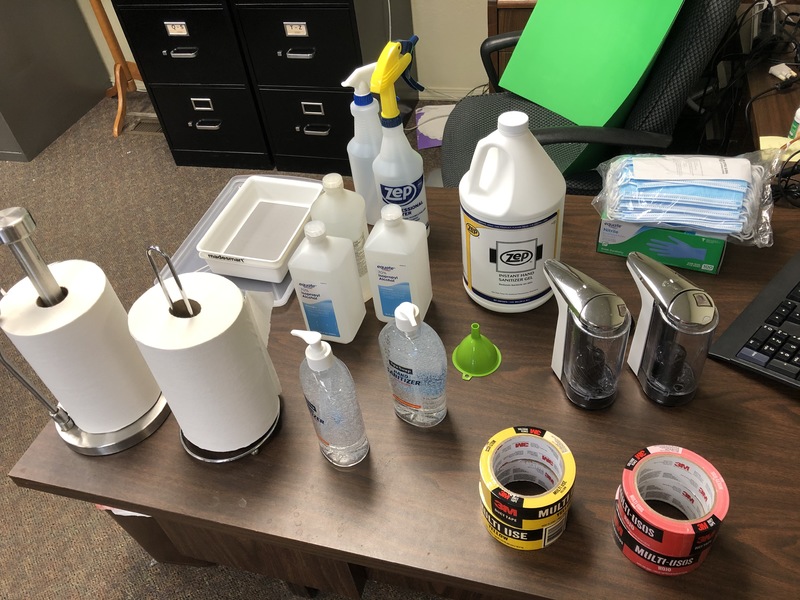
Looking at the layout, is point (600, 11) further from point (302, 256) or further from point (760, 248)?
point (302, 256)

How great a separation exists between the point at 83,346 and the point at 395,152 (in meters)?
0.49

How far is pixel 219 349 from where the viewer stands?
0.69 metres

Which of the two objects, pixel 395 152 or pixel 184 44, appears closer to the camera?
pixel 395 152

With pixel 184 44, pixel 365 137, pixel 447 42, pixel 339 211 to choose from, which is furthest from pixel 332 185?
pixel 447 42

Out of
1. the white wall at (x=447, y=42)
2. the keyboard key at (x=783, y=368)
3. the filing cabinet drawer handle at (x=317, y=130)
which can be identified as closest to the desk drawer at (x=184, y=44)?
the filing cabinet drawer handle at (x=317, y=130)

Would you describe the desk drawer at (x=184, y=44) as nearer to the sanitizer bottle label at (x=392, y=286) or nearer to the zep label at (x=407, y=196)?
the zep label at (x=407, y=196)

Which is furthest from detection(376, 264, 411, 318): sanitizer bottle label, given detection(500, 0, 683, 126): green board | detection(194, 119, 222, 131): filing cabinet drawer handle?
detection(194, 119, 222, 131): filing cabinet drawer handle

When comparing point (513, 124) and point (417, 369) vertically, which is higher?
point (513, 124)

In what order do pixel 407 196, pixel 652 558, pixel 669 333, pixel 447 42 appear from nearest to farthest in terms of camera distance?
pixel 652 558, pixel 669 333, pixel 407 196, pixel 447 42

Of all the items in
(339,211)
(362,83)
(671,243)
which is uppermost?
(362,83)

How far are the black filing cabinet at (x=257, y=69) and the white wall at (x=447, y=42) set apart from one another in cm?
10

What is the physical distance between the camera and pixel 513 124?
0.79m

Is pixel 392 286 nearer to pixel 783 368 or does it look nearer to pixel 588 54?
pixel 783 368

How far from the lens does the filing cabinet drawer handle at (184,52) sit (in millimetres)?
2299
